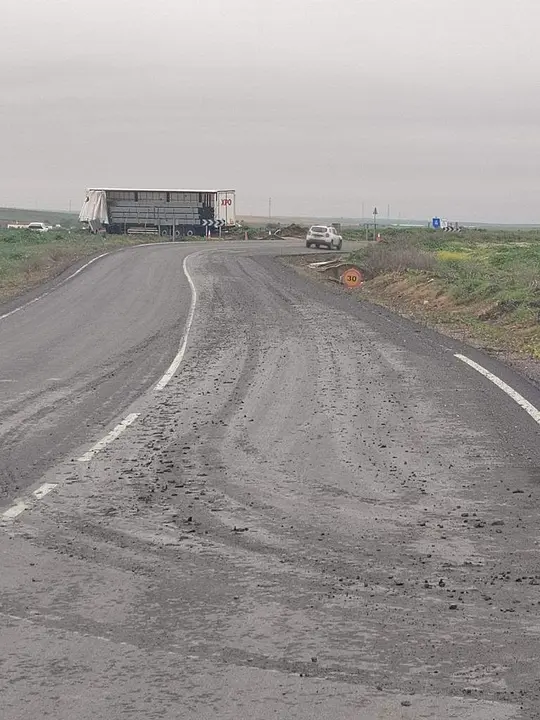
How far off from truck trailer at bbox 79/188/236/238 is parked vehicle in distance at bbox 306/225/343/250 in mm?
15496

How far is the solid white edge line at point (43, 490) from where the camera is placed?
8180mm

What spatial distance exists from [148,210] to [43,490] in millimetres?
71245

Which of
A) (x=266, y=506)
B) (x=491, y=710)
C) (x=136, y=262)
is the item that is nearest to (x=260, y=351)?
(x=266, y=506)

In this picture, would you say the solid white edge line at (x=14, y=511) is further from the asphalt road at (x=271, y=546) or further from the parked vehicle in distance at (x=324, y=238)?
the parked vehicle in distance at (x=324, y=238)

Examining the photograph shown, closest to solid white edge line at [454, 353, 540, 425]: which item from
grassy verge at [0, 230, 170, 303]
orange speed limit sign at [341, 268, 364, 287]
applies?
grassy verge at [0, 230, 170, 303]

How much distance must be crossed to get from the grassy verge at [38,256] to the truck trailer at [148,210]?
2557 millimetres

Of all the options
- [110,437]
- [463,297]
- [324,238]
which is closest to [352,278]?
[463,297]

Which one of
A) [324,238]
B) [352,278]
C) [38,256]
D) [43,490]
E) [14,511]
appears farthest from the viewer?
[324,238]

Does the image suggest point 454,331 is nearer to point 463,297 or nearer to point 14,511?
point 463,297

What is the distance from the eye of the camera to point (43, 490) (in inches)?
328

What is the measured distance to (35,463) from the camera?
30.9 ft

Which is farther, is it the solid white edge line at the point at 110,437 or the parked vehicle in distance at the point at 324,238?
the parked vehicle in distance at the point at 324,238

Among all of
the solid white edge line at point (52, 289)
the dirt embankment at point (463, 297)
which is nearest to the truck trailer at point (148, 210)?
the solid white edge line at point (52, 289)

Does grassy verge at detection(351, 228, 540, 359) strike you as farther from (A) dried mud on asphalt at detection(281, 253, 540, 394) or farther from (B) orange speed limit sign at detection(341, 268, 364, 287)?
(B) orange speed limit sign at detection(341, 268, 364, 287)
